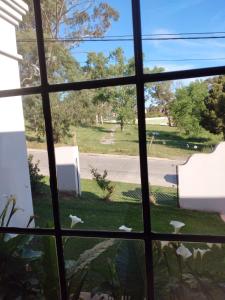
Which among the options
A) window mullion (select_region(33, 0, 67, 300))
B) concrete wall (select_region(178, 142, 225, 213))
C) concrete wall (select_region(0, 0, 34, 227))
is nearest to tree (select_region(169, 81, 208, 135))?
concrete wall (select_region(0, 0, 34, 227))

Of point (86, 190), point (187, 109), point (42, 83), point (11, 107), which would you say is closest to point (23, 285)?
point (42, 83)

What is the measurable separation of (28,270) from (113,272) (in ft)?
0.57

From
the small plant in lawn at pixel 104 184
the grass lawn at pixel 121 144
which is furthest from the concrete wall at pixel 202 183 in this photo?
the small plant in lawn at pixel 104 184

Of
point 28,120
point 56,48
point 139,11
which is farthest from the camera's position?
point 28,120

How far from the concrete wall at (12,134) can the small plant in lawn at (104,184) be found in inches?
132

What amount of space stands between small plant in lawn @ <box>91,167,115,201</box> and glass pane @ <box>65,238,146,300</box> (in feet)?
16.2

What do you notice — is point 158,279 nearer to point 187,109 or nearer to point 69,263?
point 69,263

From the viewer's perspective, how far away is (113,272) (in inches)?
22.4

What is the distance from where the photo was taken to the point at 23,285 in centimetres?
58

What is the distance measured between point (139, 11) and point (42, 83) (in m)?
0.16

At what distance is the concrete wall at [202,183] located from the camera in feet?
14.0

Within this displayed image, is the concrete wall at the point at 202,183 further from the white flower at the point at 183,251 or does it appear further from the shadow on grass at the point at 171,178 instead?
the white flower at the point at 183,251

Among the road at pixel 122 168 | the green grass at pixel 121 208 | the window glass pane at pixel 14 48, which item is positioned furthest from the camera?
the road at pixel 122 168

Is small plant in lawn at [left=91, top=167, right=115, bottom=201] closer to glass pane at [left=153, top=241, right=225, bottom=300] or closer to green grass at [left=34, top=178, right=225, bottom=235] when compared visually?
green grass at [left=34, top=178, right=225, bottom=235]
